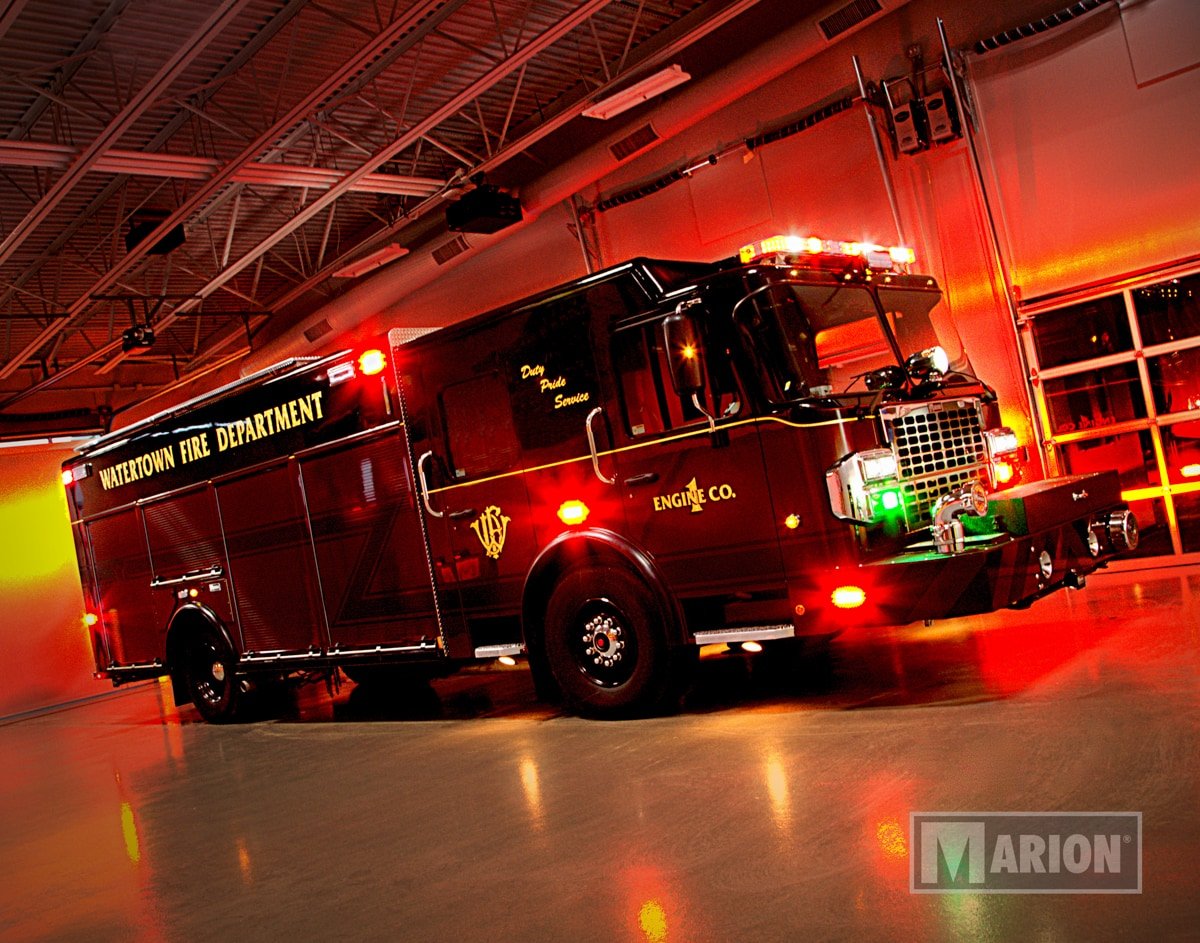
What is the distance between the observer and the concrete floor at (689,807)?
3.85 meters

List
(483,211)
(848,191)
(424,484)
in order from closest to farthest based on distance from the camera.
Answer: (424,484)
(848,191)
(483,211)

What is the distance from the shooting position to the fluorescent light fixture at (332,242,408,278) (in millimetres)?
15078

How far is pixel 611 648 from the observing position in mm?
7297

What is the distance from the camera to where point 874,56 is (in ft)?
37.1

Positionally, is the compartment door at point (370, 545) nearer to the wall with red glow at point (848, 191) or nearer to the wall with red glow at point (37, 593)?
the wall with red glow at point (848, 191)

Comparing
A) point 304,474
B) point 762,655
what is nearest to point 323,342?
point 304,474

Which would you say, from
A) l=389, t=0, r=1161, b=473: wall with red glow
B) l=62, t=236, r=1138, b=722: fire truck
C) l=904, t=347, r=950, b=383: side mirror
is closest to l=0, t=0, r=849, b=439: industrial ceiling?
l=389, t=0, r=1161, b=473: wall with red glow

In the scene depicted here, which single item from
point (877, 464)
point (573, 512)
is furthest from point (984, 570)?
point (573, 512)

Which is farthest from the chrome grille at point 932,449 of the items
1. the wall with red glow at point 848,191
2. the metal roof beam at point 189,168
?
the metal roof beam at point 189,168

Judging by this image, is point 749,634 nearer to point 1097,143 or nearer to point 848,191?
point 1097,143

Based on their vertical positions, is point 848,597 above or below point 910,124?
below

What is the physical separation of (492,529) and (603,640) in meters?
1.16

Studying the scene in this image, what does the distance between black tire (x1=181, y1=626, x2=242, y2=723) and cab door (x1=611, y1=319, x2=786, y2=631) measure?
5.09m

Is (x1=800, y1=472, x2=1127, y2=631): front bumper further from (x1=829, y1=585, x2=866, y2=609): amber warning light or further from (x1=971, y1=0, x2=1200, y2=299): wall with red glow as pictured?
(x1=971, y1=0, x2=1200, y2=299): wall with red glow
